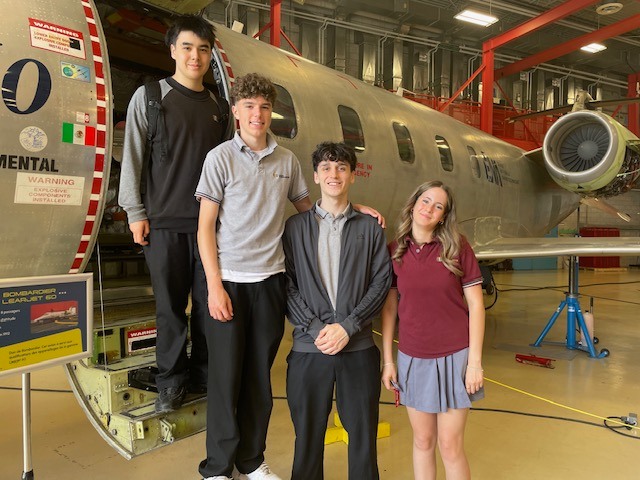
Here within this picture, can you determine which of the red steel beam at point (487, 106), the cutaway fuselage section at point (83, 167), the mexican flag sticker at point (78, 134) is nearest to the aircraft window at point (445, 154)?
the cutaway fuselage section at point (83, 167)

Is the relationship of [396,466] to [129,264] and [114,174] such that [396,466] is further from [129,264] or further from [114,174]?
[114,174]

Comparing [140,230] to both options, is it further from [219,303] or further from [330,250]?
[330,250]

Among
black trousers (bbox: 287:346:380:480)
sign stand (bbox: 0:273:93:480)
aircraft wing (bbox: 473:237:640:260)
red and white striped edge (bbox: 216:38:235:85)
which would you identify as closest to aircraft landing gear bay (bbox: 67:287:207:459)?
sign stand (bbox: 0:273:93:480)

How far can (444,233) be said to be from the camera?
291cm

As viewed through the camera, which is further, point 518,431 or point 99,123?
point 518,431

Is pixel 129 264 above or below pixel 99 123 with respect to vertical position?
below

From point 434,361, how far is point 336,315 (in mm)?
613

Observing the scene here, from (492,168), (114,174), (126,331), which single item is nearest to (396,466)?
(126,331)

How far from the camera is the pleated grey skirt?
9.15 feet

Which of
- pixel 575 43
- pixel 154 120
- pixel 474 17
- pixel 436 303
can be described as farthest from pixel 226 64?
pixel 575 43

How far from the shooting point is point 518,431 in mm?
4852

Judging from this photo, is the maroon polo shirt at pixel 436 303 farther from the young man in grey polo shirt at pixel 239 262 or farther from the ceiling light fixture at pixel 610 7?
the ceiling light fixture at pixel 610 7

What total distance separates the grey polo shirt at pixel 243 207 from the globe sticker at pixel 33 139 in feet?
3.21

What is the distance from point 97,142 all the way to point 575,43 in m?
20.9
